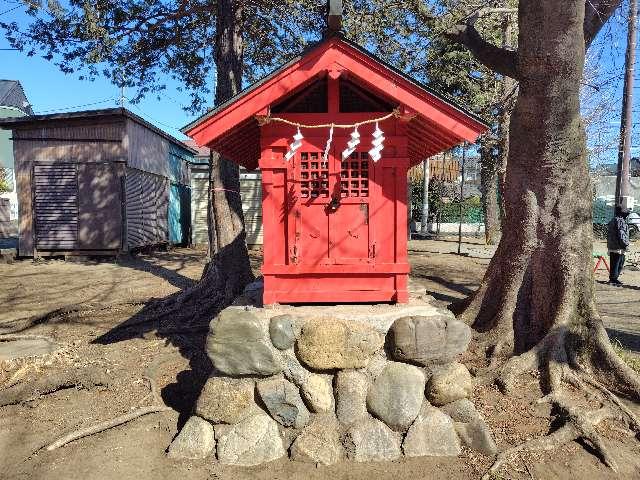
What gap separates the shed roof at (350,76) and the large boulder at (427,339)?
168 centimetres

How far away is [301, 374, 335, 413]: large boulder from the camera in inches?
162

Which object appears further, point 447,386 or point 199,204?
point 199,204

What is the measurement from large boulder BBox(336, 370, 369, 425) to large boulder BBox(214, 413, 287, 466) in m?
0.58

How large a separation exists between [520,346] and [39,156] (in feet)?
45.1

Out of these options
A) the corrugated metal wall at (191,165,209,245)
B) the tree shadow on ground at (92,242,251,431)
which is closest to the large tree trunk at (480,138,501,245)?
the corrugated metal wall at (191,165,209,245)

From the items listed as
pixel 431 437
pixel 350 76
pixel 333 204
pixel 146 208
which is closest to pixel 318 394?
pixel 431 437

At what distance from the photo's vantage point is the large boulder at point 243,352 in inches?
161

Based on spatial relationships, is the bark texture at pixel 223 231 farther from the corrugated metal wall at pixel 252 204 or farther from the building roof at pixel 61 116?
the corrugated metal wall at pixel 252 204

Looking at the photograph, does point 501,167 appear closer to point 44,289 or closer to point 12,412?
point 44,289

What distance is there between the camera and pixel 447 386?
4.17m

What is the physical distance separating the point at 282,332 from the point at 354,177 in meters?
1.59

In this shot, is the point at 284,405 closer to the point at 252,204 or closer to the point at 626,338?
the point at 626,338

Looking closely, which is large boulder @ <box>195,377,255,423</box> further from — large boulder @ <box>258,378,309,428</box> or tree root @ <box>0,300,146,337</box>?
tree root @ <box>0,300,146,337</box>

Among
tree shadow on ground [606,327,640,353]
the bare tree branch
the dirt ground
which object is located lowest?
the dirt ground
